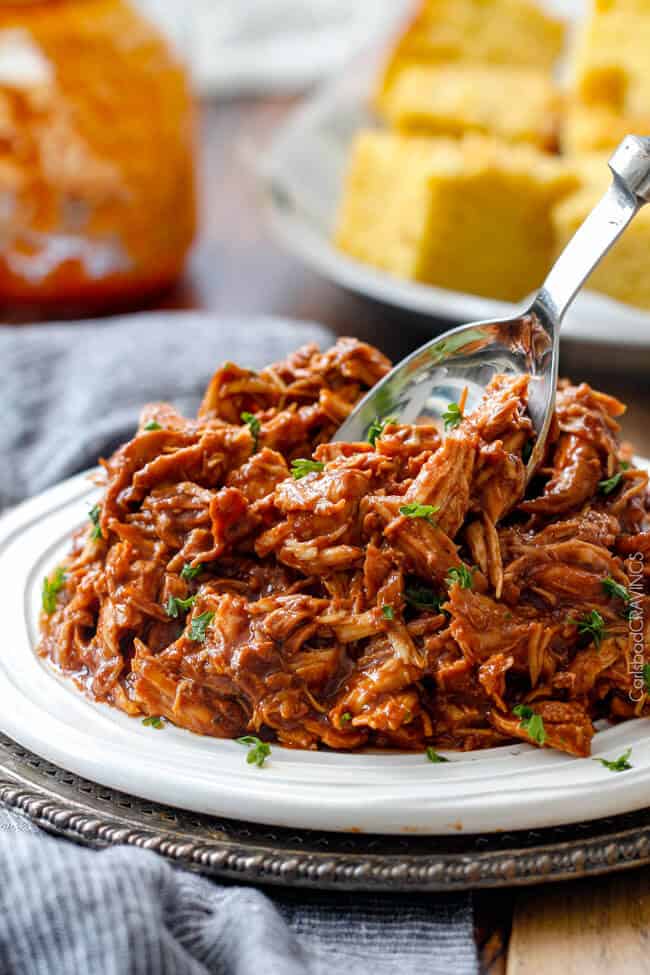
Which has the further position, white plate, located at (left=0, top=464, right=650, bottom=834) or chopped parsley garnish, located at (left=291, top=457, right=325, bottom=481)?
chopped parsley garnish, located at (left=291, top=457, right=325, bottom=481)

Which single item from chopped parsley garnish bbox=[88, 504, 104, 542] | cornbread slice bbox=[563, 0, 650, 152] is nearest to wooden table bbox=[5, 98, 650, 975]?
chopped parsley garnish bbox=[88, 504, 104, 542]

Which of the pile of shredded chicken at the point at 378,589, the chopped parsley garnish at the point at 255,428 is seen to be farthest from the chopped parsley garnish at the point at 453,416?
the chopped parsley garnish at the point at 255,428

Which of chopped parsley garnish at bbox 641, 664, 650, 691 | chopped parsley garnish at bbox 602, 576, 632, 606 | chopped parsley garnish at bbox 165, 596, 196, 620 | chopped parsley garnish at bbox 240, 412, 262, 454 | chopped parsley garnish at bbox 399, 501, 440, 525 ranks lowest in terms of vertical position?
chopped parsley garnish at bbox 165, 596, 196, 620

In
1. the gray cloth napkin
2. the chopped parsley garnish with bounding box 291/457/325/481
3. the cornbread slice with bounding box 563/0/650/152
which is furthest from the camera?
the cornbread slice with bounding box 563/0/650/152

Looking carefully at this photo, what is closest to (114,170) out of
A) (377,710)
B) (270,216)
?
(270,216)

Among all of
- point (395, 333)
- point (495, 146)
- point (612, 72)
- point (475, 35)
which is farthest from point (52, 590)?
point (475, 35)

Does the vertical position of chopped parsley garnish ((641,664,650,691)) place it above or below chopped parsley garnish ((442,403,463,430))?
below

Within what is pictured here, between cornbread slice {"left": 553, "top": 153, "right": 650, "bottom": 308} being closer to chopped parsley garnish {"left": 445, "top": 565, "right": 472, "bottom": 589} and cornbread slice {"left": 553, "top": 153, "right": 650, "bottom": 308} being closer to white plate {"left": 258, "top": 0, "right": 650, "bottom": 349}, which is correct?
white plate {"left": 258, "top": 0, "right": 650, "bottom": 349}
